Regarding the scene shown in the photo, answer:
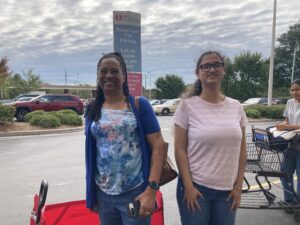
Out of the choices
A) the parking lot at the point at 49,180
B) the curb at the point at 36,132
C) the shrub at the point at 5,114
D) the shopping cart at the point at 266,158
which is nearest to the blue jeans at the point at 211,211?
the parking lot at the point at 49,180

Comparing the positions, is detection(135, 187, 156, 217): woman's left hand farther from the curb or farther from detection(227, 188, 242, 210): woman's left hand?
the curb

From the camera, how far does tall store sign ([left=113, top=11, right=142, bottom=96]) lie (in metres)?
4.91

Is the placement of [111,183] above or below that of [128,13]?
below

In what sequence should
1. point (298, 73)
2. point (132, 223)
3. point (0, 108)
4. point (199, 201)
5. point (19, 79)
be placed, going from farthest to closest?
point (19, 79), point (298, 73), point (0, 108), point (199, 201), point (132, 223)

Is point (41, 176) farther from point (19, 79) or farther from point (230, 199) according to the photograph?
point (19, 79)

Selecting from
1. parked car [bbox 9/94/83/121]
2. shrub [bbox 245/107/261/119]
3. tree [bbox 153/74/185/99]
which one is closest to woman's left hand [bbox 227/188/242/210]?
parked car [bbox 9/94/83/121]

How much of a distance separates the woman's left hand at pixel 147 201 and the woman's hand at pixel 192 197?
12.9 inches

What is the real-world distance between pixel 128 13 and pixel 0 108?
10341mm

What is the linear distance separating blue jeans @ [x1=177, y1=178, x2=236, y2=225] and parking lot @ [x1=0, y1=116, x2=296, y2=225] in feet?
1.98

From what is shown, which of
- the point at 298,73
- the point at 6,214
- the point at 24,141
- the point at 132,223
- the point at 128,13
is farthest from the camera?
the point at 298,73

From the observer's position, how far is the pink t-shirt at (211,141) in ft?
7.34

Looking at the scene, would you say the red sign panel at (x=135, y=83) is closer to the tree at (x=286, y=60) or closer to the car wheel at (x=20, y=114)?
the car wheel at (x=20, y=114)

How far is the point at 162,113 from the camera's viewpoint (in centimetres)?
2622

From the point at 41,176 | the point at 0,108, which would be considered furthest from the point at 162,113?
the point at 41,176
